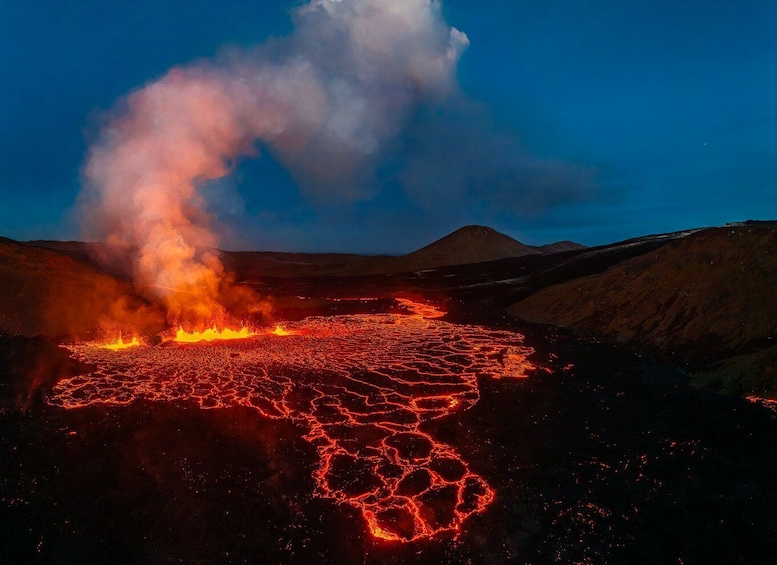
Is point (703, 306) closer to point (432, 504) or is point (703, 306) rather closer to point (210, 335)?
point (432, 504)

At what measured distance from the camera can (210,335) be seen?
2847 centimetres

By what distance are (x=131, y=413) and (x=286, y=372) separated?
22.6ft

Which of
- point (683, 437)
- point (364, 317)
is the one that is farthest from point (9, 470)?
point (364, 317)

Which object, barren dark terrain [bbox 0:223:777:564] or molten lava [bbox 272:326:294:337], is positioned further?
molten lava [bbox 272:326:294:337]

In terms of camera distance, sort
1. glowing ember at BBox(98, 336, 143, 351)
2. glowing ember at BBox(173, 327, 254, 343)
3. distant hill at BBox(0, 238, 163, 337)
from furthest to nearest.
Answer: distant hill at BBox(0, 238, 163, 337) < glowing ember at BBox(173, 327, 254, 343) < glowing ember at BBox(98, 336, 143, 351)

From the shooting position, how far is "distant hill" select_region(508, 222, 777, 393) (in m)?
19.4

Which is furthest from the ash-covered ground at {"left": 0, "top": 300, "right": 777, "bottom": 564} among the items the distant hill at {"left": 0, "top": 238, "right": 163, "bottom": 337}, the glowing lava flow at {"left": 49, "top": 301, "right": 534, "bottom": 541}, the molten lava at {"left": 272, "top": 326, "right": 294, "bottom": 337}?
the molten lava at {"left": 272, "top": 326, "right": 294, "bottom": 337}

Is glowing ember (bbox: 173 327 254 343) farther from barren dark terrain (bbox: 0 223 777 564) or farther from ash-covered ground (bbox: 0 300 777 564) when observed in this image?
ash-covered ground (bbox: 0 300 777 564)

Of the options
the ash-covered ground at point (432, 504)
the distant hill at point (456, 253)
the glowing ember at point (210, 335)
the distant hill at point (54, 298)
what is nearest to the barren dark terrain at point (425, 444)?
the ash-covered ground at point (432, 504)

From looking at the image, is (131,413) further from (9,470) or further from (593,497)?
(593,497)

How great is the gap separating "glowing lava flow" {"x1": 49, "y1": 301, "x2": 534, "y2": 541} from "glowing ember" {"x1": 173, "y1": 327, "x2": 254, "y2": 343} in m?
1.59

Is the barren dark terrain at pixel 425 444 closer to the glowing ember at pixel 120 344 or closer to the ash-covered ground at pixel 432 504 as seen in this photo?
the ash-covered ground at pixel 432 504

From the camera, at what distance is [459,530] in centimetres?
894

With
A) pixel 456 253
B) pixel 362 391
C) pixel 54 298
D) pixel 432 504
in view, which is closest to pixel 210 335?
pixel 54 298
